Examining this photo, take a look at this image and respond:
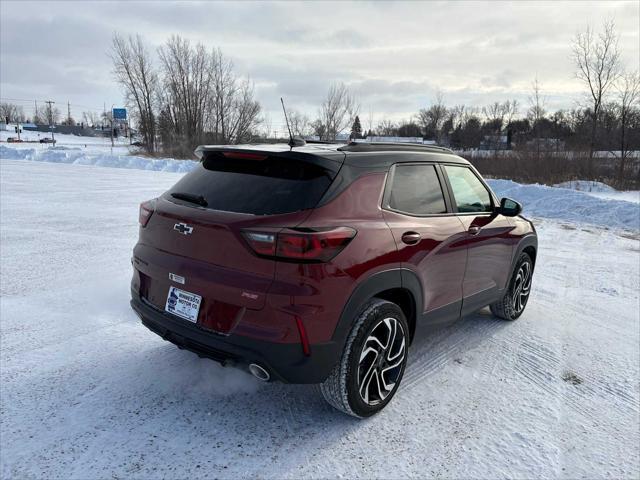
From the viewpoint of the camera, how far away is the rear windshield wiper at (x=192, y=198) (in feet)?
9.36

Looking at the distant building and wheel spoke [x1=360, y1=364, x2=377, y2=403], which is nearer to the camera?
wheel spoke [x1=360, y1=364, x2=377, y2=403]

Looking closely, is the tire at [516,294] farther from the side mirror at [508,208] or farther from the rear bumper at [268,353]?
the rear bumper at [268,353]

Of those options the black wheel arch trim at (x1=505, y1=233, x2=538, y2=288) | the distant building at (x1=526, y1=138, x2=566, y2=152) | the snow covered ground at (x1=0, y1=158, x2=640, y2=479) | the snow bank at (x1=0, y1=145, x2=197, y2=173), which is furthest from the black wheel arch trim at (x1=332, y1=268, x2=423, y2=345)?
the distant building at (x1=526, y1=138, x2=566, y2=152)

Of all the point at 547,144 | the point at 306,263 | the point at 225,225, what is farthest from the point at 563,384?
the point at 547,144

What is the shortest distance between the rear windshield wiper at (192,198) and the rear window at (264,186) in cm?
2

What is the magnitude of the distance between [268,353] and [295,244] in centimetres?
61

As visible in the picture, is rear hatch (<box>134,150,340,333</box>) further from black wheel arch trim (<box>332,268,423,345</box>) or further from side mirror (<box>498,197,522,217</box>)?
side mirror (<box>498,197,522,217</box>)

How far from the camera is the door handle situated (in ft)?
9.84

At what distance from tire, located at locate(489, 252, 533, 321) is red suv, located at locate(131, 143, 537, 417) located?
1.36 meters

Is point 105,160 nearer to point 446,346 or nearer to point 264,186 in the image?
point 446,346

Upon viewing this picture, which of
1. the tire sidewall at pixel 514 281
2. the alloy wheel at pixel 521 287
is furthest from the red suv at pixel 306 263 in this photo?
the alloy wheel at pixel 521 287

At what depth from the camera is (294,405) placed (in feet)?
9.95

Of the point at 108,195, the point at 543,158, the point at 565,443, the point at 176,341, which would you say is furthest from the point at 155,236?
the point at 543,158

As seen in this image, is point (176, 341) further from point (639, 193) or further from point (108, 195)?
point (639, 193)
